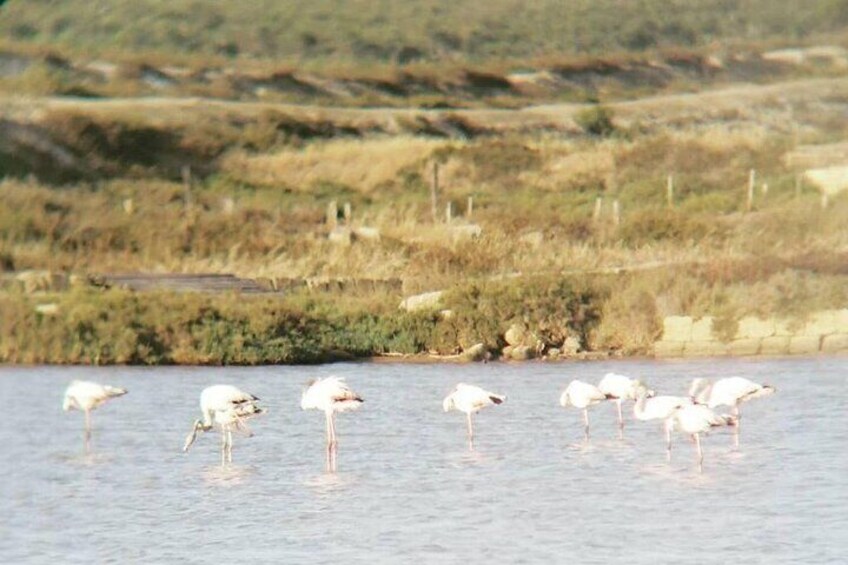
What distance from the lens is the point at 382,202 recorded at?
157ft

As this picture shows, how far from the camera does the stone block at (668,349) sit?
79.5 feet

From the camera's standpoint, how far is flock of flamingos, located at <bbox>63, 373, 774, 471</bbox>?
52.7 feet

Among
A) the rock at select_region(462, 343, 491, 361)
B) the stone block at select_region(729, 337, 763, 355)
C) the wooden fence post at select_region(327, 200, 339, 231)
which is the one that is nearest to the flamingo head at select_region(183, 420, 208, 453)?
the rock at select_region(462, 343, 491, 361)

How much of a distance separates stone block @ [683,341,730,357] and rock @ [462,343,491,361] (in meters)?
2.55

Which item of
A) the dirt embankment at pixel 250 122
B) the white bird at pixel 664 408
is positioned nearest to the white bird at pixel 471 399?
the white bird at pixel 664 408

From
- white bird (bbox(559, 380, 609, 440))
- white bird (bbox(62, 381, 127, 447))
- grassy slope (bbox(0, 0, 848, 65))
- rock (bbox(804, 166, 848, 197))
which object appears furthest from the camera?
grassy slope (bbox(0, 0, 848, 65))

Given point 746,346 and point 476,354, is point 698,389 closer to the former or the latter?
point 476,354

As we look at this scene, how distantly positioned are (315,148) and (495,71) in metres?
23.3

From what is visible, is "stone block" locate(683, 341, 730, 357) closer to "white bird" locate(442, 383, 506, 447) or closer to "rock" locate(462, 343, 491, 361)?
"rock" locate(462, 343, 491, 361)

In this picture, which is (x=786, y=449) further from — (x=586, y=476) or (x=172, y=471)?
(x=172, y=471)

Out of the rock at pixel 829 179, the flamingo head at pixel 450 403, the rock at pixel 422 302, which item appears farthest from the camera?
the rock at pixel 829 179

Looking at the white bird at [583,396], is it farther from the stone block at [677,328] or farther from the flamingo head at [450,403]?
the stone block at [677,328]

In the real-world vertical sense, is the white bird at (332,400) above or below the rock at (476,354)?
below

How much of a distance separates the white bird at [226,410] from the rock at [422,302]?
27.4 ft
